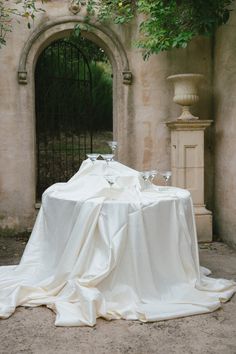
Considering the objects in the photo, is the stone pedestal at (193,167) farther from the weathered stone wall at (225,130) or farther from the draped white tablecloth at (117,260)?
the draped white tablecloth at (117,260)

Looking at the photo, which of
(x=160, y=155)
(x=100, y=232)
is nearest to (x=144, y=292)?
(x=100, y=232)

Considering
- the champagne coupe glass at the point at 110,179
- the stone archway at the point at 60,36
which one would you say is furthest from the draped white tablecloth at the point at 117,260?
the stone archway at the point at 60,36

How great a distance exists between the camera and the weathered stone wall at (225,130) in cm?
559

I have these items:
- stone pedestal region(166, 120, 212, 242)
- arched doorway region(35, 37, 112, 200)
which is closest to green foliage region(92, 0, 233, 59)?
stone pedestal region(166, 120, 212, 242)

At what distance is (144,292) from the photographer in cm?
348

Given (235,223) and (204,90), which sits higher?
(204,90)

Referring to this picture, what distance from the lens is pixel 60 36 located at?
6234 millimetres

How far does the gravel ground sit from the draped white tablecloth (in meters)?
0.08

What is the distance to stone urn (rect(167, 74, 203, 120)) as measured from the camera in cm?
577

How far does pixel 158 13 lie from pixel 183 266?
3.41m

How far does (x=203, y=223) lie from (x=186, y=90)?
1.77 meters

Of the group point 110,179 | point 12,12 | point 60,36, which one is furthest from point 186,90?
point 110,179

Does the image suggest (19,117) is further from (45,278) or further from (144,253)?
(144,253)

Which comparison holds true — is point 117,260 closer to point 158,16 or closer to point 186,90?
point 186,90
